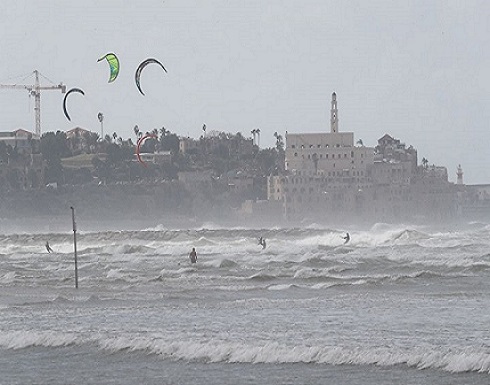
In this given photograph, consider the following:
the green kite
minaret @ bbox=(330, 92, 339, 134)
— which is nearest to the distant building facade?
minaret @ bbox=(330, 92, 339, 134)

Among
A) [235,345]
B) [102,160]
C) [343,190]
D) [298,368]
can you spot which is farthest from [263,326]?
[102,160]

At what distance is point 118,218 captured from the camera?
474 feet

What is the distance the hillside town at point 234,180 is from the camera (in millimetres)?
136250

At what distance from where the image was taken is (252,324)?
776 inches

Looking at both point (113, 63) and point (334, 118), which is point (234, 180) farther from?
point (113, 63)

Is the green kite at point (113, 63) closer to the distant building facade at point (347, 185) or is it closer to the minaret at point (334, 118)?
the distant building facade at point (347, 185)

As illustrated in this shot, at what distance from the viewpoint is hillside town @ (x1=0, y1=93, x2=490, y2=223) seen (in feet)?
447

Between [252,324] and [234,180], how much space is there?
131m

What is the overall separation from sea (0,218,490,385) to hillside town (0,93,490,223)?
322ft

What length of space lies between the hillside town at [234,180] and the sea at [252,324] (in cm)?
9829

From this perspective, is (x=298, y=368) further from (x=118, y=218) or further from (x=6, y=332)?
(x=118, y=218)

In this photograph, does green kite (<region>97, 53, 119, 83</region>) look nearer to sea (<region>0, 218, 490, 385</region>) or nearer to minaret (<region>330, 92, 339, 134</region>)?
sea (<region>0, 218, 490, 385</region>)

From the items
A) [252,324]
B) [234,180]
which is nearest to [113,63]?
[252,324]

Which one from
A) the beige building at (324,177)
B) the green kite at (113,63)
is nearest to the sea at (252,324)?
the green kite at (113,63)
